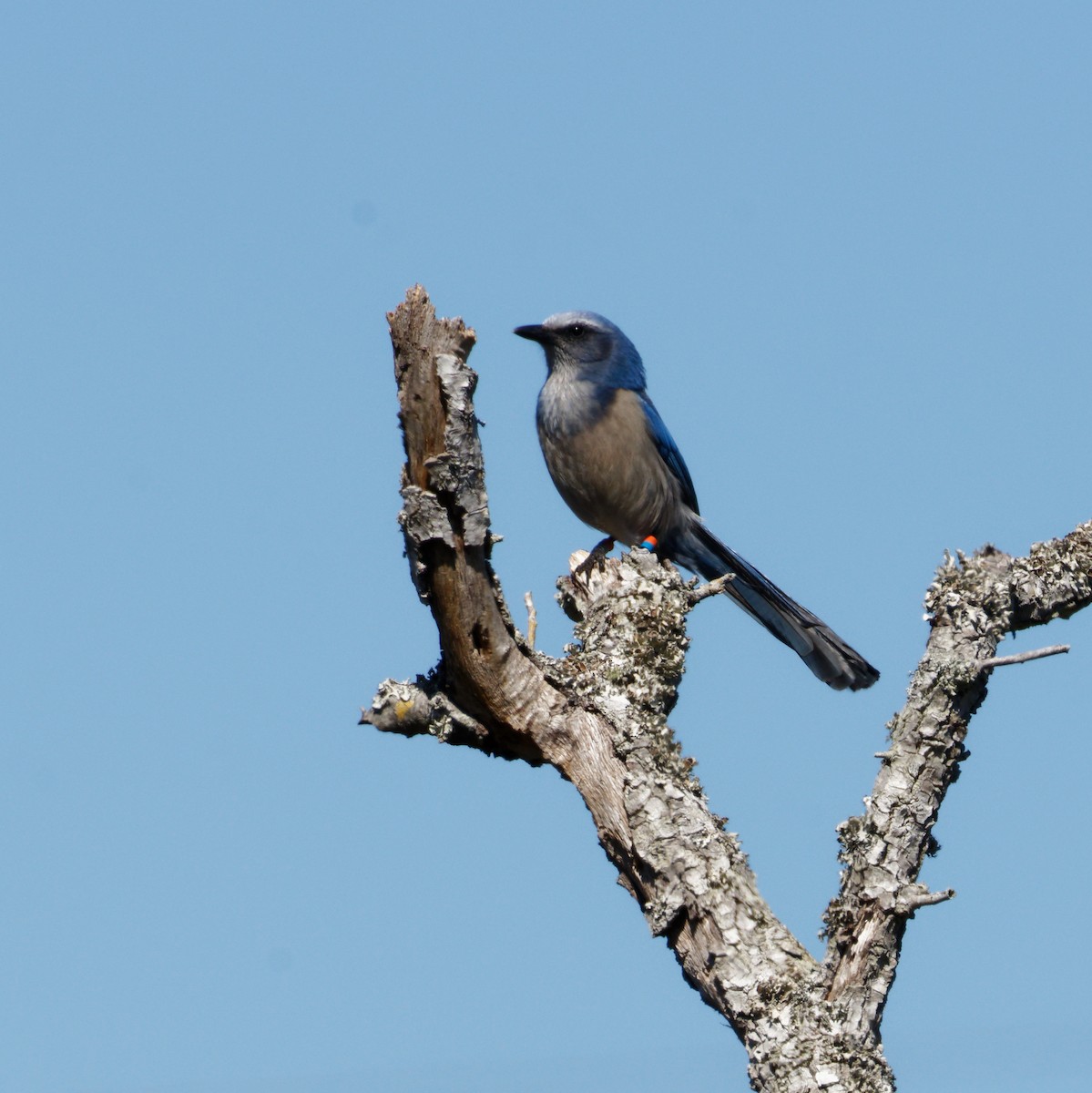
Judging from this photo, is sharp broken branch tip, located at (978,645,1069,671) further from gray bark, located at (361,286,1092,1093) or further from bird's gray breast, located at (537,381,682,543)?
bird's gray breast, located at (537,381,682,543)

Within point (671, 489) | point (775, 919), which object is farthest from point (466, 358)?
point (671, 489)

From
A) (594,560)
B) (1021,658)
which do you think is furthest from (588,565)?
(1021,658)

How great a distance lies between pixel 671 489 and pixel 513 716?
346 cm

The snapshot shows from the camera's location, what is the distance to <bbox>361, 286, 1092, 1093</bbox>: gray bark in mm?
4805

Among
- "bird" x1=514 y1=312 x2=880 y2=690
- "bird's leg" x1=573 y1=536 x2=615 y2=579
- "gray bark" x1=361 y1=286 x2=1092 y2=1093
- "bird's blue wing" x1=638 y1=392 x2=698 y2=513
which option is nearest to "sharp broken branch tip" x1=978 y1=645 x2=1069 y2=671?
"gray bark" x1=361 y1=286 x2=1092 y2=1093

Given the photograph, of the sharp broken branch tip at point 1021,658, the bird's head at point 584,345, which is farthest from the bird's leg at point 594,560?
the sharp broken branch tip at point 1021,658

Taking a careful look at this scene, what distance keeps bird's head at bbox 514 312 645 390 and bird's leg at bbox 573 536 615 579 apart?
1027 mm

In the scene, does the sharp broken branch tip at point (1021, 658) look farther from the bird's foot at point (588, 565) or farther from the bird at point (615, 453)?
the bird at point (615, 453)

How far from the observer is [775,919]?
504 centimetres

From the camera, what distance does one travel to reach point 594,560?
6953 millimetres

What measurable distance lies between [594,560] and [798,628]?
1.37m

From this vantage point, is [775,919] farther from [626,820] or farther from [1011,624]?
[1011,624]

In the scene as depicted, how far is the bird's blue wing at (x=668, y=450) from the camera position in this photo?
8883mm

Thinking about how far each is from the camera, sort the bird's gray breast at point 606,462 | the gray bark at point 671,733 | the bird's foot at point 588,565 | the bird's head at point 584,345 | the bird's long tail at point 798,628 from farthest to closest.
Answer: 1. the bird's head at point 584,345
2. the bird's gray breast at point 606,462
3. the bird's long tail at point 798,628
4. the bird's foot at point 588,565
5. the gray bark at point 671,733
